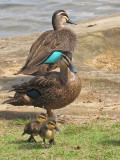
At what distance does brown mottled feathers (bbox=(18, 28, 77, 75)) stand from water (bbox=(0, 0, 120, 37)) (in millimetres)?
9210

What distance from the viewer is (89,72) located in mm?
11688

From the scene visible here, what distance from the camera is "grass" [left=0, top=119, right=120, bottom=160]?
6668mm

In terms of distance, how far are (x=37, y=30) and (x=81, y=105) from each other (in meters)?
11.5

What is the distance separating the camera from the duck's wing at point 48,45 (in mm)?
10672

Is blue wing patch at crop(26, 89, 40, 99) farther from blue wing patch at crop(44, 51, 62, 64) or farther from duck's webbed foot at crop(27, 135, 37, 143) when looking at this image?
blue wing patch at crop(44, 51, 62, 64)

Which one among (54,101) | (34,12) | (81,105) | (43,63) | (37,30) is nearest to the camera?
(54,101)

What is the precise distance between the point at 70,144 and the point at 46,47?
13.1 feet

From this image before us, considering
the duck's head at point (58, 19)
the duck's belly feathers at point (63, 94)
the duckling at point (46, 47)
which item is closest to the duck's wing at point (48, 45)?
the duckling at point (46, 47)

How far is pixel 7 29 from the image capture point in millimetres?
21172

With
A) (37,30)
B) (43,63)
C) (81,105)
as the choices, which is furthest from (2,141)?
(37,30)

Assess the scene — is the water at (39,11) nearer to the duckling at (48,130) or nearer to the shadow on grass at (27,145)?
the shadow on grass at (27,145)

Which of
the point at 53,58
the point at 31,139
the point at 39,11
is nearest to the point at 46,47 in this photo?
the point at 53,58

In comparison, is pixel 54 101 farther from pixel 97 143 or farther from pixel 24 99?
pixel 97 143

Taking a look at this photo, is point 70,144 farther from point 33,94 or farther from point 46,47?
point 46,47
